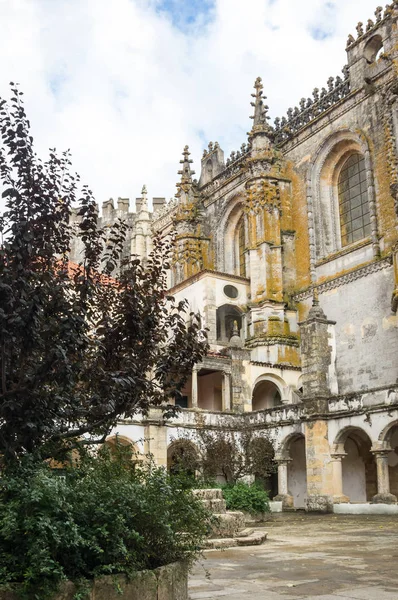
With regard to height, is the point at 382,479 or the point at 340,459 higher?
the point at 340,459

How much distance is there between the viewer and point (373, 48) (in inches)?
1287

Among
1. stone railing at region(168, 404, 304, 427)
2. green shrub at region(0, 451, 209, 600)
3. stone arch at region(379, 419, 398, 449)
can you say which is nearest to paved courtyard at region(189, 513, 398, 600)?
green shrub at region(0, 451, 209, 600)

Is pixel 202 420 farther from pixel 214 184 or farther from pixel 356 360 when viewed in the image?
pixel 214 184

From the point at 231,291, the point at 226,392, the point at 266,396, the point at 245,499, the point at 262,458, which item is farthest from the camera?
the point at 231,291

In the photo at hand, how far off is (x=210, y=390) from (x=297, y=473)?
23.2 ft

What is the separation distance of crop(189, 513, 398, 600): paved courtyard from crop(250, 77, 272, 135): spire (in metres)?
25.9

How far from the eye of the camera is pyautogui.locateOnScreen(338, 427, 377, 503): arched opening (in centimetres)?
2733

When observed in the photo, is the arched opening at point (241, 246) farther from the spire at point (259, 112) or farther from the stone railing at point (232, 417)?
Result: the stone railing at point (232, 417)

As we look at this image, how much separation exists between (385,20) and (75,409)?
98.7 ft

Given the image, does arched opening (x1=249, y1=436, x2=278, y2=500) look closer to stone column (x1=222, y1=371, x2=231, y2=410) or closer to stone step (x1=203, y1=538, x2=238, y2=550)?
stone column (x1=222, y1=371, x2=231, y2=410)

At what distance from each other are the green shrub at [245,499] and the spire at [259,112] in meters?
21.8

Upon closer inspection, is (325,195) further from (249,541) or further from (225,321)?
(249,541)

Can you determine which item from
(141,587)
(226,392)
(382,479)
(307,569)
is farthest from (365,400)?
(141,587)

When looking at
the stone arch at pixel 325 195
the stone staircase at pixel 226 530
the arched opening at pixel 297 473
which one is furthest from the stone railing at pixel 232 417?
the stone staircase at pixel 226 530
